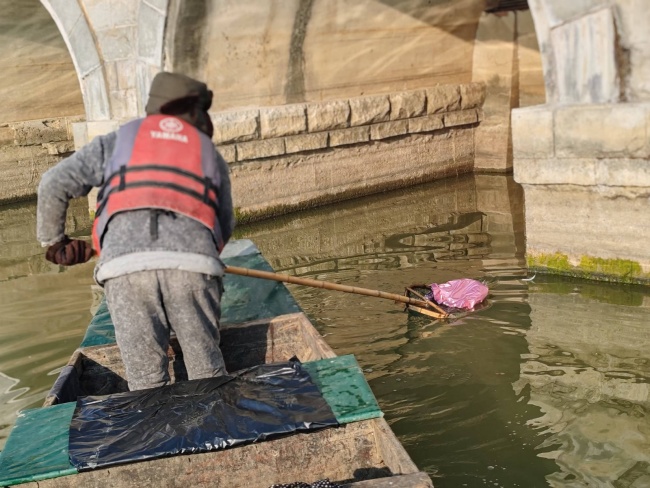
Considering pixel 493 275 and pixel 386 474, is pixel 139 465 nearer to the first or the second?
pixel 386 474

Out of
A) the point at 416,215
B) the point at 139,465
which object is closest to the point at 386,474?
the point at 139,465

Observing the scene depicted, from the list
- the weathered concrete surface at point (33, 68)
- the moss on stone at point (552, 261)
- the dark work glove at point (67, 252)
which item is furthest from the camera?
the weathered concrete surface at point (33, 68)

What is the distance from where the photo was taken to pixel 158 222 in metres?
3.60

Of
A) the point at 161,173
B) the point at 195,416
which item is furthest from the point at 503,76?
the point at 195,416

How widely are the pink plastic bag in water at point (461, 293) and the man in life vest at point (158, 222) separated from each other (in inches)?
108

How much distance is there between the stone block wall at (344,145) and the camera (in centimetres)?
1005

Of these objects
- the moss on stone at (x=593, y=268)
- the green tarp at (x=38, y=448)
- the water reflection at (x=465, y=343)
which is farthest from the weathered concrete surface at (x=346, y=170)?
the green tarp at (x=38, y=448)

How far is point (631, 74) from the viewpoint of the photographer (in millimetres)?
6191

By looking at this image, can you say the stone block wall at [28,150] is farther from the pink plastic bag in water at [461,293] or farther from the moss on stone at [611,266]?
the moss on stone at [611,266]

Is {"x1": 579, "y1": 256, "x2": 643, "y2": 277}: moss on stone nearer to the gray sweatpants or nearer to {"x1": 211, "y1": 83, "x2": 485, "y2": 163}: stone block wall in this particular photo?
the gray sweatpants

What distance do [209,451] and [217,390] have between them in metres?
0.39

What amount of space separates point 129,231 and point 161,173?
10.7 inches

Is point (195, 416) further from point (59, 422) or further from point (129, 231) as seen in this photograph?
point (129, 231)

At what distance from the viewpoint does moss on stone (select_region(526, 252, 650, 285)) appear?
648 cm
